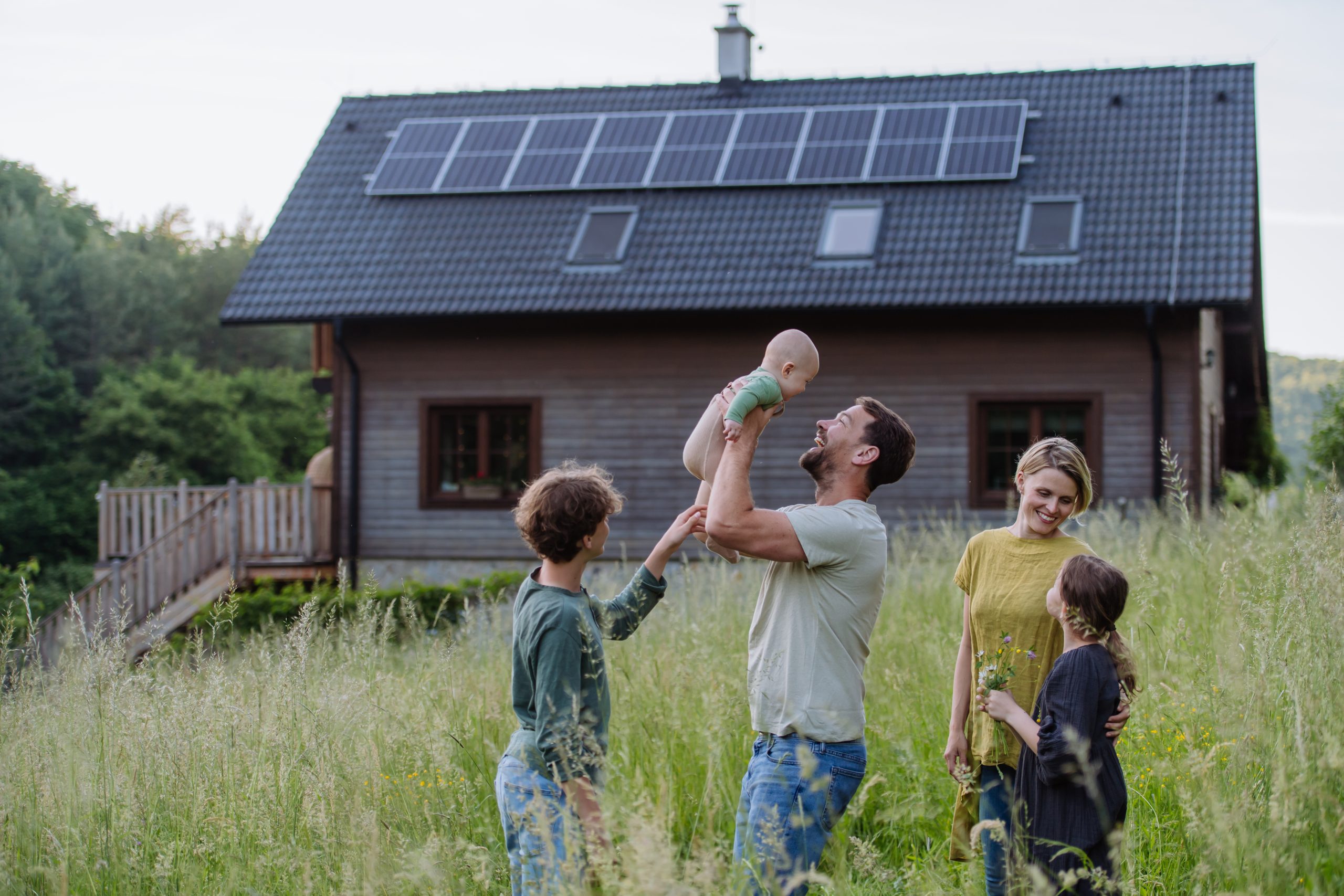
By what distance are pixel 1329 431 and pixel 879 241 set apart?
8.98m

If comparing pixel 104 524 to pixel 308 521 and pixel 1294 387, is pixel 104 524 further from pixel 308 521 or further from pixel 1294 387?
pixel 1294 387

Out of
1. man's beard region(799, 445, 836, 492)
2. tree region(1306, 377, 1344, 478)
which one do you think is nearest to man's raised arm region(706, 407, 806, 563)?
man's beard region(799, 445, 836, 492)

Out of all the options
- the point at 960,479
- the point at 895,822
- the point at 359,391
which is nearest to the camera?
the point at 895,822

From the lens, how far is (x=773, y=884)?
9.34 feet

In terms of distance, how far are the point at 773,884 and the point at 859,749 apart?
435mm

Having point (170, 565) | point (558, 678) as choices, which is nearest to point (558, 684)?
point (558, 678)

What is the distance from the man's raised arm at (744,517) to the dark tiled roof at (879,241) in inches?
460

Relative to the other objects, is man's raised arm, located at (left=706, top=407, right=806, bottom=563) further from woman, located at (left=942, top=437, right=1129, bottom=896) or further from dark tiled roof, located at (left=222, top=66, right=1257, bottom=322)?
dark tiled roof, located at (left=222, top=66, right=1257, bottom=322)

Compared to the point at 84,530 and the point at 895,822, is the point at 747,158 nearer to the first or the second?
the point at 895,822

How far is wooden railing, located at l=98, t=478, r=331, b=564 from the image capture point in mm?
15258

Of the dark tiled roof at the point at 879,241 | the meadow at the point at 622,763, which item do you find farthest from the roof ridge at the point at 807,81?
the meadow at the point at 622,763

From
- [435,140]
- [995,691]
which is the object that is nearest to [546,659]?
[995,691]

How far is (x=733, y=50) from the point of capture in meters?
18.5

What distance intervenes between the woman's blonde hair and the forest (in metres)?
28.3
